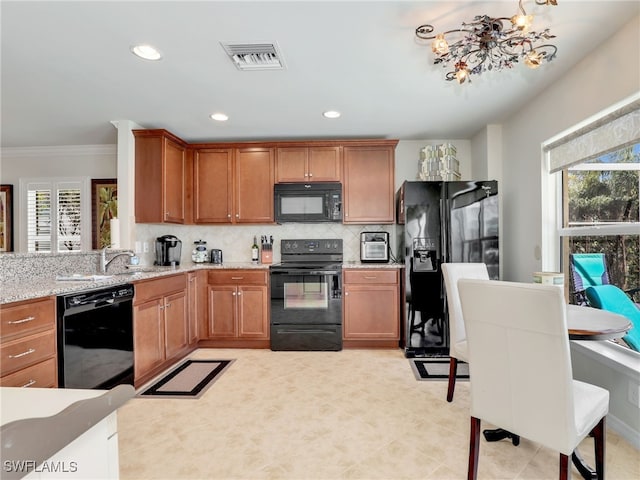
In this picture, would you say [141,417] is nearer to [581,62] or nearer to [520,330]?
[520,330]

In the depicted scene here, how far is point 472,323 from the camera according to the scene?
5.02 ft

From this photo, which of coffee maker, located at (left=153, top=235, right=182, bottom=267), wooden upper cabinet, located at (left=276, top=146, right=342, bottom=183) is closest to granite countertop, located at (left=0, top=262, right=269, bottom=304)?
coffee maker, located at (left=153, top=235, right=182, bottom=267)

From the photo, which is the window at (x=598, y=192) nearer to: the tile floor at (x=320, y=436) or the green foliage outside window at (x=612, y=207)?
the green foliage outside window at (x=612, y=207)

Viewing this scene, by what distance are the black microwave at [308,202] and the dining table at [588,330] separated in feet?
8.08

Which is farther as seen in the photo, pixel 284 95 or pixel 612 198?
pixel 284 95

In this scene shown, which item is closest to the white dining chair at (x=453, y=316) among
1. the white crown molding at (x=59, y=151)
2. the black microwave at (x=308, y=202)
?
the black microwave at (x=308, y=202)

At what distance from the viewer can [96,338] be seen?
7.45ft

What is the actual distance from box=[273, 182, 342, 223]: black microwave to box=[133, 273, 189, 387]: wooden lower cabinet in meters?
1.29

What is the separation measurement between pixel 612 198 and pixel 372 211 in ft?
7.03

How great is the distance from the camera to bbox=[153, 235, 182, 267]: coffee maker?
12.5 ft

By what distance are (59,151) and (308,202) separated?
3456 mm

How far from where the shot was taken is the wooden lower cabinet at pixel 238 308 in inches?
146

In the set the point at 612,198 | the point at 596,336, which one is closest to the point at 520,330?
the point at 596,336

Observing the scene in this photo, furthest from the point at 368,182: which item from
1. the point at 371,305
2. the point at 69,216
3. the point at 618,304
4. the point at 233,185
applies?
the point at 69,216
